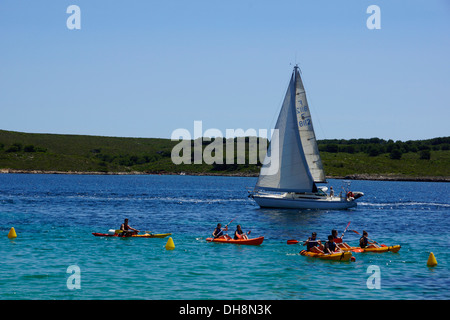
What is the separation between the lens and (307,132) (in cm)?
8144

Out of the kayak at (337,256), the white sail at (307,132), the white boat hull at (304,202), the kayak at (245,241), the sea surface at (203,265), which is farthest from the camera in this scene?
the white boat hull at (304,202)

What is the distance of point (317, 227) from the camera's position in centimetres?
6388

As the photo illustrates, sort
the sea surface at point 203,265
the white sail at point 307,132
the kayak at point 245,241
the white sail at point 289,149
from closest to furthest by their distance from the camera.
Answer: the sea surface at point 203,265 → the kayak at point 245,241 → the white sail at point 289,149 → the white sail at point 307,132

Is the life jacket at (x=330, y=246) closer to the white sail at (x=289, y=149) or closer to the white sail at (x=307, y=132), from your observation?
the white sail at (x=289, y=149)

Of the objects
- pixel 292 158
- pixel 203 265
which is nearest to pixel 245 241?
pixel 203 265

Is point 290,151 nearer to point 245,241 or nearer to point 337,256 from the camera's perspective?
point 245,241

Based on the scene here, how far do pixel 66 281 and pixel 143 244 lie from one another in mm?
15237

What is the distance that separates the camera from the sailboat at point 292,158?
3113 inches

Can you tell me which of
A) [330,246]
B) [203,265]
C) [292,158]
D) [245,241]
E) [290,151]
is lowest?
[203,265]

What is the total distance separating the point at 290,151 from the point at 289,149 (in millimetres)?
340

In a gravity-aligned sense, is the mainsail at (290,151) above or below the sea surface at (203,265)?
above

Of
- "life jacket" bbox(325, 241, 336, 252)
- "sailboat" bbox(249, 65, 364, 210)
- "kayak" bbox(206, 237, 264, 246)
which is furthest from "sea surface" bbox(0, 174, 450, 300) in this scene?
"sailboat" bbox(249, 65, 364, 210)

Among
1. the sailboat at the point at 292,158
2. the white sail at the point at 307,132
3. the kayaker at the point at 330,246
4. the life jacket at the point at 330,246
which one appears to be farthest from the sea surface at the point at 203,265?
the white sail at the point at 307,132

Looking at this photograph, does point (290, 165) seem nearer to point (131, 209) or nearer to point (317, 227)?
point (317, 227)
